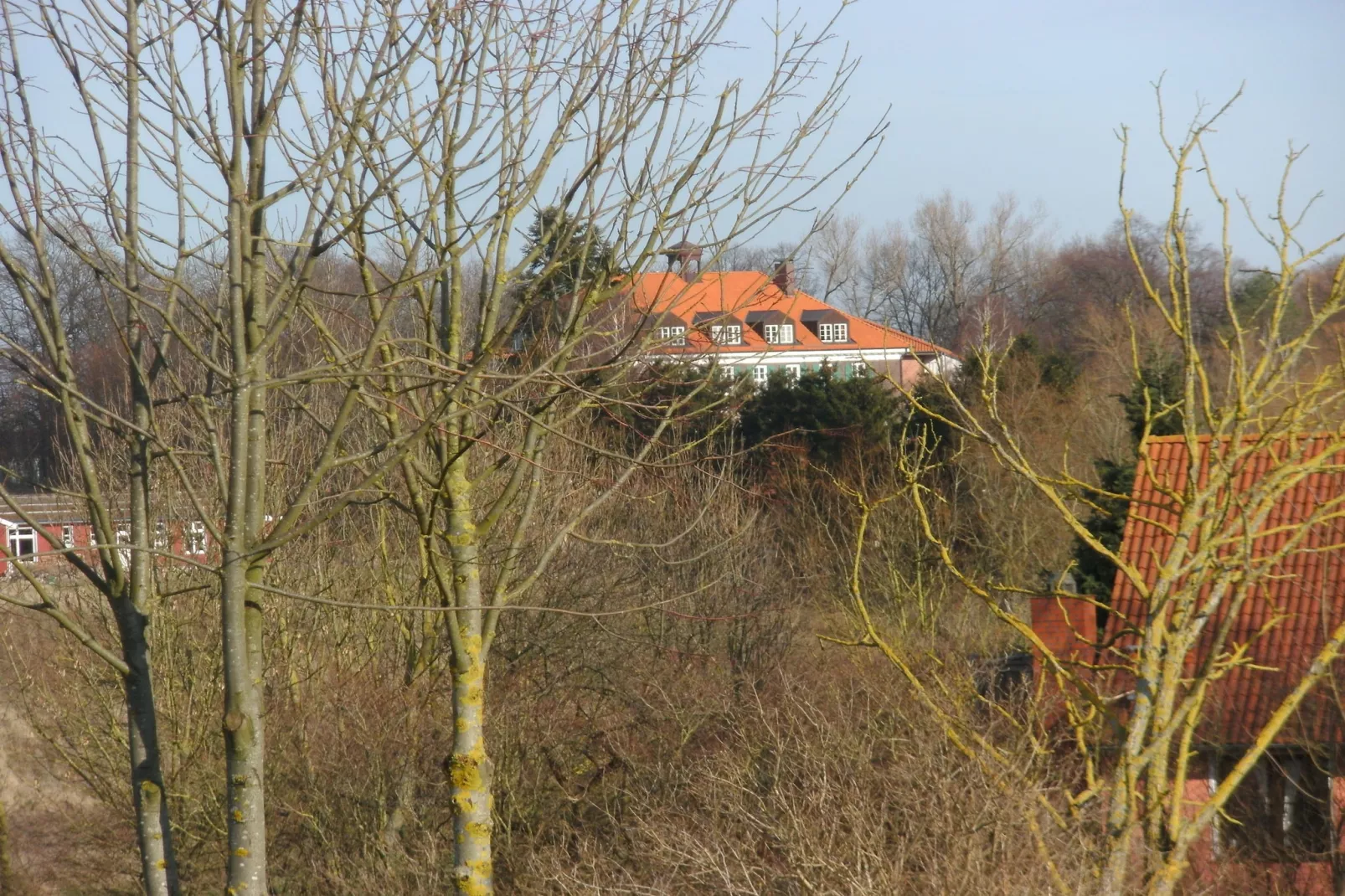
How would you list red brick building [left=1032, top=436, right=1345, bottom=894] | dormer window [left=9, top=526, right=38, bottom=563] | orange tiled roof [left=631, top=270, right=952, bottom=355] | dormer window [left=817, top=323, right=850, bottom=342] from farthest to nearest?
1. dormer window [left=817, top=323, right=850, bottom=342]
2. dormer window [left=9, top=526, right=38, bottom=563]
3. red brick building [left=1032, top=436, right=1345, bottom=894]
4. orange tiled roof [left=631, top=270, right=952, bottom=355]

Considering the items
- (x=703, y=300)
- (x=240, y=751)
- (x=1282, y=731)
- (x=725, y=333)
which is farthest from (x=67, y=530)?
(x=1282, y=731)

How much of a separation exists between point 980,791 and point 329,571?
922 centimetres

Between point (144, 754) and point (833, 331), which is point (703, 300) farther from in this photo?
point (833, 331)

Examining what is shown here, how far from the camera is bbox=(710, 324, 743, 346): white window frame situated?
5.30 metres

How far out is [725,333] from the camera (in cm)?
535

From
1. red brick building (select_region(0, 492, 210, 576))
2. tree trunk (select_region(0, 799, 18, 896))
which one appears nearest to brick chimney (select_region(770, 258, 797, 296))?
red brick building (select_region(0, 492, 210, 576))

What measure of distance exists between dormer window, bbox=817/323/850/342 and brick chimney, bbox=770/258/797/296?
37108mm

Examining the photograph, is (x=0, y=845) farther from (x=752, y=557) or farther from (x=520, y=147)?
(x=520, y=147)

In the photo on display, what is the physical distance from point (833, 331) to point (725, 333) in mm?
37815

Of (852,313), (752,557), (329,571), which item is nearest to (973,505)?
(752,557)

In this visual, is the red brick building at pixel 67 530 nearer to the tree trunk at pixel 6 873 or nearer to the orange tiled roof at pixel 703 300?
the orange tiled roof at pixel 703 300

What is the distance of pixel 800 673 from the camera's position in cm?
1392

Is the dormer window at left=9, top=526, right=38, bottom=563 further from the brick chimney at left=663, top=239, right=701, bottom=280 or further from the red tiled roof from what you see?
the brick chimney at left=663, top=239, right=701, bottom=280

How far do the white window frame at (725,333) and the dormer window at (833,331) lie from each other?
37.2 m
